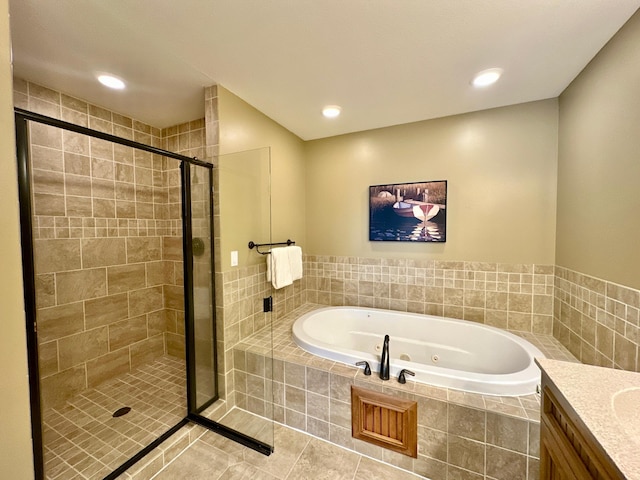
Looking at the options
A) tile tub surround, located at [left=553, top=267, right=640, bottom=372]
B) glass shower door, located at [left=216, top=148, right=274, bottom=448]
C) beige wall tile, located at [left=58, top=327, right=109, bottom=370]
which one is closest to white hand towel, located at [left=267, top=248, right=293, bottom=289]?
glass shower door, located at [left=216, top=148, right=274, bottom=448]

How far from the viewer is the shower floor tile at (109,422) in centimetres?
148

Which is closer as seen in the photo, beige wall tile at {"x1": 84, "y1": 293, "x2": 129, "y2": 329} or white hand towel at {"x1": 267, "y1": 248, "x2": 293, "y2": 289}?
beige wall tile at {"x1": 84, "y1": 293, "x2": 129, "y2": 329}

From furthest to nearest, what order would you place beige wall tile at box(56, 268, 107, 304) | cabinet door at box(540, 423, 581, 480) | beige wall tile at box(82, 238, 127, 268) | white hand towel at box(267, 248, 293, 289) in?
1. white hand towel at box(267, 248, 293, 289)
2. beige wall tile at box(82, 238, 127, 268)
3. beige wall tile at box(56, 268, 107, 304)
4. cabinet door at box(540, 423, 581, 480)

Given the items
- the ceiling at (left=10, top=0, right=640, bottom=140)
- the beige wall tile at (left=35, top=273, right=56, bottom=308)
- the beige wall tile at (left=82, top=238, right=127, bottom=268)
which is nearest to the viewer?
the ceiling at (left=10, top=0, right=640, bottom=140)

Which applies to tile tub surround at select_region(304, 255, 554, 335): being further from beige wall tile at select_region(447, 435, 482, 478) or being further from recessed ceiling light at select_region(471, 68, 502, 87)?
recessed ceiling light at select_region(471, 68, 502, 87)

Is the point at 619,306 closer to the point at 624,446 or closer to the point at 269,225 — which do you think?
the point at 624,446

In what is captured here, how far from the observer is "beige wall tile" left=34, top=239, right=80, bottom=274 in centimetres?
178

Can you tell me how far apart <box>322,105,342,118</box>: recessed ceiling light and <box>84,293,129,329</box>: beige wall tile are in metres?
2.53

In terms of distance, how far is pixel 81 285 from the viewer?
2018mm

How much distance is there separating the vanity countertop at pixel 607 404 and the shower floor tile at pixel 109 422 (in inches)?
88.2

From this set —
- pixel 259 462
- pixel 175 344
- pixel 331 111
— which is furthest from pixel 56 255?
pixel 331 111

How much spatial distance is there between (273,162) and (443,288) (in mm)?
2117

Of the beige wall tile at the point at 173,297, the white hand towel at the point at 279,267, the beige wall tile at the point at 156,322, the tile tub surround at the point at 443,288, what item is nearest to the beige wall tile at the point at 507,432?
the tile tub surround at the point at 443,288

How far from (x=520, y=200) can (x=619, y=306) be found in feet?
3.59
